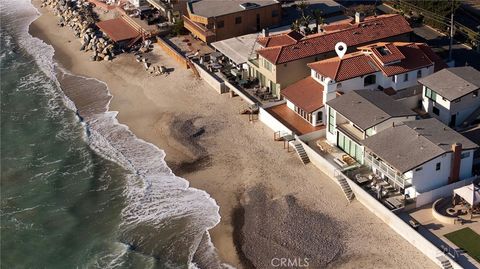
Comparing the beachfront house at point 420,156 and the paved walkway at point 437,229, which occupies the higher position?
the beachfront house at point 420,156

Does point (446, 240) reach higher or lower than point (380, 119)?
lower

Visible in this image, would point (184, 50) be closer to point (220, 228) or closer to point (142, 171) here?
point (142, 171)

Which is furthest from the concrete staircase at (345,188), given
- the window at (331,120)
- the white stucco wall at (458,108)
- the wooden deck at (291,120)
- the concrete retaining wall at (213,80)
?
the concrete retaining wall at (213,80)

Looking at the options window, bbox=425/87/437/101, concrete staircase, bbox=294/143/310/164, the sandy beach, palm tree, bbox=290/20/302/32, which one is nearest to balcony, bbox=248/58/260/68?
the sandy beach

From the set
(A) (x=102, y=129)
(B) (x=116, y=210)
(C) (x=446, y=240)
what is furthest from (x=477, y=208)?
(A) (x=102, y=129)

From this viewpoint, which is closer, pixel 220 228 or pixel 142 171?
pixel 220 228

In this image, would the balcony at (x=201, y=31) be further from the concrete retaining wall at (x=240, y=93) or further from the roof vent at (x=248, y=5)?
the concrete retaining wall at (x=240, y=93)
